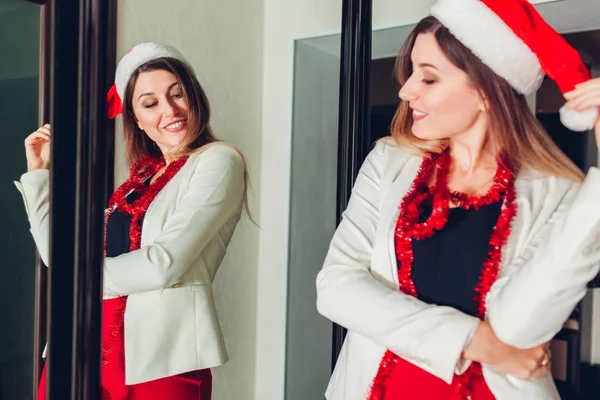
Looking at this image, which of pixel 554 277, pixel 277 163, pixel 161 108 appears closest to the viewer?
pixel 554 277

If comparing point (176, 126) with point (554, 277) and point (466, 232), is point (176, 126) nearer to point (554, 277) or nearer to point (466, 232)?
point (466, 232)

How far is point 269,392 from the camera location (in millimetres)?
1521

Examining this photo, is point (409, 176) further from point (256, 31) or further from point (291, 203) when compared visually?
point (256, 31)

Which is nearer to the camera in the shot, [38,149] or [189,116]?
[38,149]

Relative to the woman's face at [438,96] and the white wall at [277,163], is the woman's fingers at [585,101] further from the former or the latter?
the white wall at [277,163]

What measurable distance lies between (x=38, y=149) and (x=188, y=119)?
29 cm

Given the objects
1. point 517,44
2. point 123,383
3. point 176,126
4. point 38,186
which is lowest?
point 123,383

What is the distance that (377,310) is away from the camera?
107 cm

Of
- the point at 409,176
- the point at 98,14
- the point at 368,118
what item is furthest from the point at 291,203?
the point at 98,14

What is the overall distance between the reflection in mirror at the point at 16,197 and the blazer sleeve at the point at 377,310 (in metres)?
0.50

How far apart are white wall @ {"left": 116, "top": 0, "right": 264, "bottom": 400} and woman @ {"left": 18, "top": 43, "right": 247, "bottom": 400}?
40mm

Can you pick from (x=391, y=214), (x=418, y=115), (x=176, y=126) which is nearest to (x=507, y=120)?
(x=418, y=115)

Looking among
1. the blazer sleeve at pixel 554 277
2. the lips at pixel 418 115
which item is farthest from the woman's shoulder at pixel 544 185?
the lips at pixel 418 115

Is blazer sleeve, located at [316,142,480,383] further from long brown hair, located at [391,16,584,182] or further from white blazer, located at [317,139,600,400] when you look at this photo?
long brown hair, located at [391,16,584,182]
